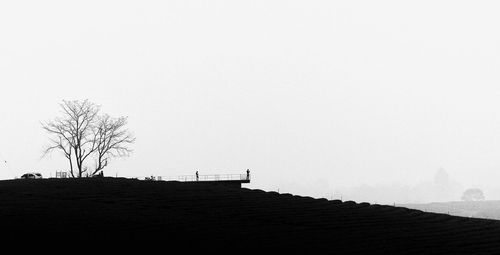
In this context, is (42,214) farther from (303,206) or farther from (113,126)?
(113,126)

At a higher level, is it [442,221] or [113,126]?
[113,126]

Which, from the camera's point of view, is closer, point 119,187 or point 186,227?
point 186,227

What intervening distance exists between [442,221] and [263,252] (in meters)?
16.4

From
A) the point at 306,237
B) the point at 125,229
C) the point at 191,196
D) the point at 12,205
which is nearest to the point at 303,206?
the point at 191,196

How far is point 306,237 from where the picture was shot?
90.1 ft

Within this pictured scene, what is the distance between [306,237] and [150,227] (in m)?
7.15

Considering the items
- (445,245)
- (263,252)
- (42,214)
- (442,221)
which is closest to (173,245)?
(263,252)

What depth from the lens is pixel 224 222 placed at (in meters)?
30.5

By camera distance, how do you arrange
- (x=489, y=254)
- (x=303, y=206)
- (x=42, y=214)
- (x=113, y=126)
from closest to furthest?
1. (x=489, y=254)
2. (x=42, y=214)
3. (x=303, y=206)
4. (x=113, y=126)

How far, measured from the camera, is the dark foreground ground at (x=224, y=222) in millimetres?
25797

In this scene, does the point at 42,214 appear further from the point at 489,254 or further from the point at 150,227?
the point at 489,254

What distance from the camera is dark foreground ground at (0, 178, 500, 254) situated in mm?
25797

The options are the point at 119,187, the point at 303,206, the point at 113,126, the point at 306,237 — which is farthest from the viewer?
the point at 113,126

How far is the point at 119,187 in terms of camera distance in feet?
147
